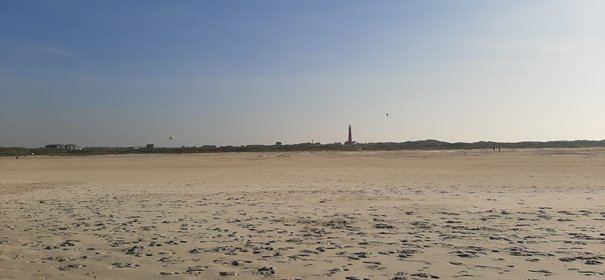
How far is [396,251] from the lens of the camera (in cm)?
764

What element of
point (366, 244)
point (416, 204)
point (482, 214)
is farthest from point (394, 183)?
point (366, 244)

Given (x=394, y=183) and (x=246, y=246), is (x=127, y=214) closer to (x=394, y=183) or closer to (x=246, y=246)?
(x=246, y=246)

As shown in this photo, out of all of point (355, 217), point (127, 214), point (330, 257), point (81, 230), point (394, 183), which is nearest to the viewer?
point (330, 257)

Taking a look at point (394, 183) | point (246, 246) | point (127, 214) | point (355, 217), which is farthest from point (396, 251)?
point (394, 183)

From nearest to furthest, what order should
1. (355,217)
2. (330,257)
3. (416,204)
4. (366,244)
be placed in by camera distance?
1. (330,257)
2. (366,244)
3. (355,217)
4. (416,204)

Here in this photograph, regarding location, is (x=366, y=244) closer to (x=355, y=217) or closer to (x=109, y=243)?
(x=355, y=217)

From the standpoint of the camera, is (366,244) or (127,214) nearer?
(366,244)

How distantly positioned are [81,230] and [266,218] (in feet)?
11.8

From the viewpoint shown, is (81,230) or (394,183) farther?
(394,183)

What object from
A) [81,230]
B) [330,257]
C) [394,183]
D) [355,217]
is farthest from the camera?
[394,183]

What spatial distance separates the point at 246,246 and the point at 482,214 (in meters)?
5.56

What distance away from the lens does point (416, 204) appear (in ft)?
43.9

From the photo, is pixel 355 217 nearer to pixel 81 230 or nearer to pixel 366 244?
pixel 366 244

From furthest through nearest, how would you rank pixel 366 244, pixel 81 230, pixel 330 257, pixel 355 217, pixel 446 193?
pixel 446 193, pixel 355 217, pixel 81 230, pixel 366 244, pixel 330 257
